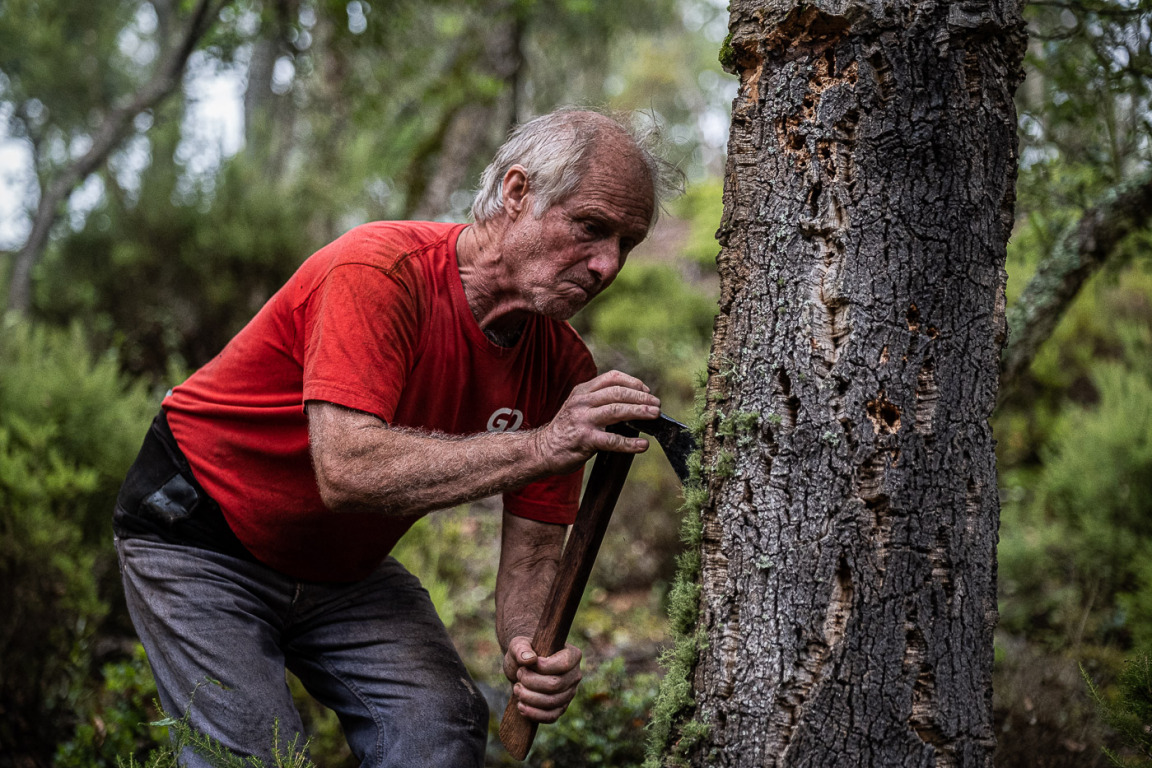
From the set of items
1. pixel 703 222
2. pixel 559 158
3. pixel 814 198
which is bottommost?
pixel 814 198

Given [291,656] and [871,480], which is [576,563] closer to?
[871,480]

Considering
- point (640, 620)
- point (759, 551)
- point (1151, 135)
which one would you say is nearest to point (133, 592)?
point (759, 551)

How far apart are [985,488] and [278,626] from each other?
1888mm

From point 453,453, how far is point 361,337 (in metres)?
0.35

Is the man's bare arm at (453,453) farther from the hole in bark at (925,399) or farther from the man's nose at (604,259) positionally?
the hole in bark at (925,399)

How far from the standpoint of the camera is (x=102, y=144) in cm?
609

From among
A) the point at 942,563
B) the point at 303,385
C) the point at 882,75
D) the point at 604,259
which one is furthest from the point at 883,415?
the point at 303,385

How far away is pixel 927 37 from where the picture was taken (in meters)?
1.75

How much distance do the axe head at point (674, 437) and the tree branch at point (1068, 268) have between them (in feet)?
4.99

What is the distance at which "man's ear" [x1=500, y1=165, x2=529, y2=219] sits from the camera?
7.32 feet

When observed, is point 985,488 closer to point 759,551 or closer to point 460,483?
point 759,551

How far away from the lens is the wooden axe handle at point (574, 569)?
214 centimetres

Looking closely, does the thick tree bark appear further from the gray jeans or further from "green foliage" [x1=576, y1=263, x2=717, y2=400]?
"green foliage" [x1=576, y1=263, x2=717, y2=400]

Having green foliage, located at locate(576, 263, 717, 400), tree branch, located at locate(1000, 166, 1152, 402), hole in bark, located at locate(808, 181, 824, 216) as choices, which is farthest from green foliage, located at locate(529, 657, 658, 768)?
green foliage, located at locate(576, 263, 717, 400)
